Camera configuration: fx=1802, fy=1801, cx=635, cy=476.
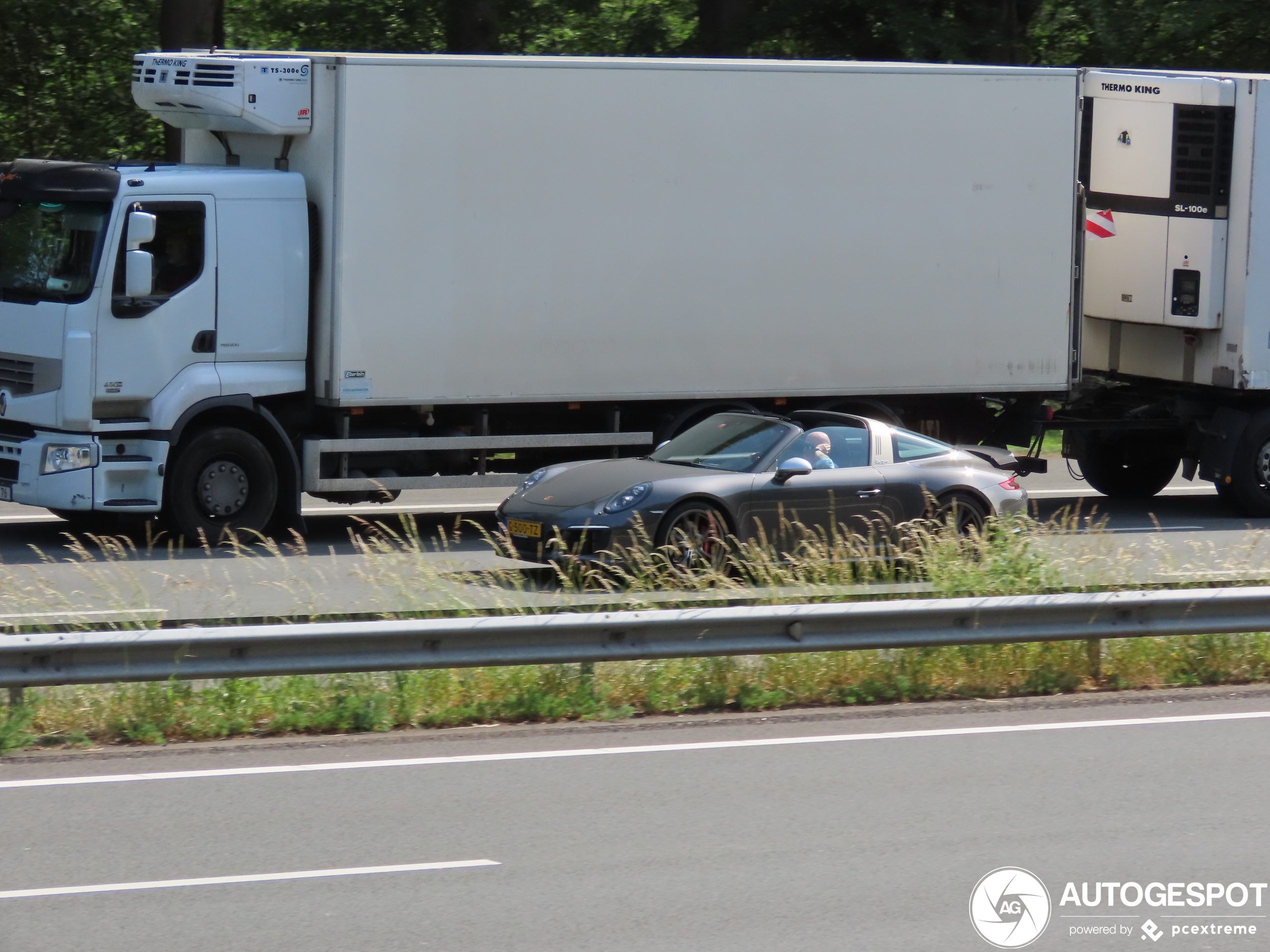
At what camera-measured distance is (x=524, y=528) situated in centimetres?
1211

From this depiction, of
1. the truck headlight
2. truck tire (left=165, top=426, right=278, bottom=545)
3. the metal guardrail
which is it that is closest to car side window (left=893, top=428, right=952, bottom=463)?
the metal guardrail

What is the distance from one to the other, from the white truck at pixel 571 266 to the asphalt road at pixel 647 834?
20.5 ft

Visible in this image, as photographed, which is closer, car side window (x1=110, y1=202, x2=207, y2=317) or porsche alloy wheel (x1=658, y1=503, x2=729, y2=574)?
porsche alloy wheel (x1=658, y1=503, x2=729, y2=574)

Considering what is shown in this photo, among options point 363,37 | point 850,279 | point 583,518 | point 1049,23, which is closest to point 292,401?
point 583,518

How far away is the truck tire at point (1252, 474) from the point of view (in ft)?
54.1

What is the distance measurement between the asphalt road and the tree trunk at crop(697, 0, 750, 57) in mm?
18198

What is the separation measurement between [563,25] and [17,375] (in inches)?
595

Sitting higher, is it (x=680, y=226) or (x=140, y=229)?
(x=680, y=226)

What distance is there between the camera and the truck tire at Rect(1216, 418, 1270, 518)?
649 inches

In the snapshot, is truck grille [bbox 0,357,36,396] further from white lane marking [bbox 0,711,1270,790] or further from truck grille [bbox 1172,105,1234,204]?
truck grille [bbox 1172,105,1234,204]

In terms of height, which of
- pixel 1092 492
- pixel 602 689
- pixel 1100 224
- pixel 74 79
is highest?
pixel 74 79

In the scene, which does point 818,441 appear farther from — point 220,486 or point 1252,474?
point 1252,474

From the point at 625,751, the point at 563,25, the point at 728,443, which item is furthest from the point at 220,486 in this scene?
the point at 563,25

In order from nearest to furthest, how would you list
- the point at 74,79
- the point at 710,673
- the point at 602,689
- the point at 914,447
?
the point at 602,689, the point at 710,673, the point at 914,447, the point at 74,79
